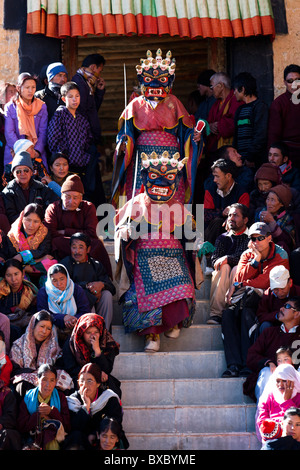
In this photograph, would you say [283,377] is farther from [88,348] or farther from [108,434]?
Result: [88,348]

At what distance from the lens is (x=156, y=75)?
9750 millimetres

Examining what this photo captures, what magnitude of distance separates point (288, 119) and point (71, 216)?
258 cm

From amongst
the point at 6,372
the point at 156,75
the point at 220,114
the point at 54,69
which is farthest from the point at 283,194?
the point at 6,372

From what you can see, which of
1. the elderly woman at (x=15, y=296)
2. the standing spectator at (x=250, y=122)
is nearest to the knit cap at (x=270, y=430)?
the elderly woman at (x=15, y=296)

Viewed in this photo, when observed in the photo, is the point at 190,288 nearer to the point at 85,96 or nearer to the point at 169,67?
Answer: the point at 169,67

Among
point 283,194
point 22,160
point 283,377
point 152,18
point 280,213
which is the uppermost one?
point 152,18

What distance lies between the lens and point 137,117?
395 inches

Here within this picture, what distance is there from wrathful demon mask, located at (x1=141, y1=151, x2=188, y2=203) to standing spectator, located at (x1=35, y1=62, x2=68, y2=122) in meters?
2.08

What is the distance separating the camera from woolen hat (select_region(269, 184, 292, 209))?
31.7ft

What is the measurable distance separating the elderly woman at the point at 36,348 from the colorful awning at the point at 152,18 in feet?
13.1

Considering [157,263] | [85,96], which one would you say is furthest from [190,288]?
[85,96]

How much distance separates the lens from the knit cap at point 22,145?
1014 cm
